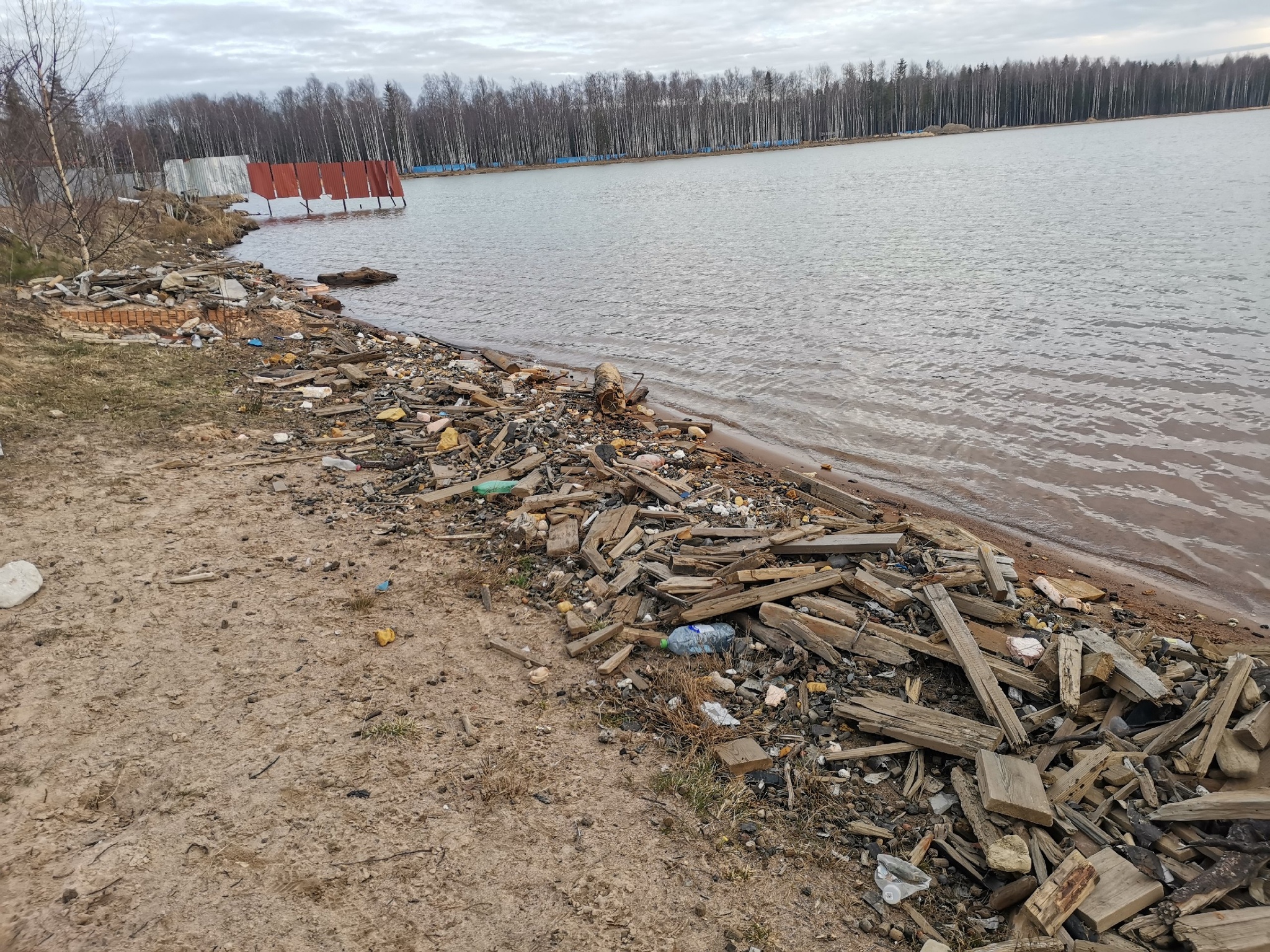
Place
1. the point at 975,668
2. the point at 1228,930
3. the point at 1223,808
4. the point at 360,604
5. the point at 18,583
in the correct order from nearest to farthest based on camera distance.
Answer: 1. the point at 1228,930
2. the point at 1223,808
3. the point at 975,668
4. the point at 18,583
5. the point at 360,604

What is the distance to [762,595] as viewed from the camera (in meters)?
6.16

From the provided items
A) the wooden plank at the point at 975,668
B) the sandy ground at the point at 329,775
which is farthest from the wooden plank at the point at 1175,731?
the sandy ground at the point at 329,775

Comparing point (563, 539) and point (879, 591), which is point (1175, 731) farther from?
point (563, 539)

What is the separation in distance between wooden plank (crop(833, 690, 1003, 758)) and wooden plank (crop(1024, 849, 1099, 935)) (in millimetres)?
886

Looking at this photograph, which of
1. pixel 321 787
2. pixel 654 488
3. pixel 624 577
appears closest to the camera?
pixel 321 787

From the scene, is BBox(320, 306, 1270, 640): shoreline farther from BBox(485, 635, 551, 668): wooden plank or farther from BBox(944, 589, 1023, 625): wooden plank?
BBox(485, 635, 551, 668): wooden plank

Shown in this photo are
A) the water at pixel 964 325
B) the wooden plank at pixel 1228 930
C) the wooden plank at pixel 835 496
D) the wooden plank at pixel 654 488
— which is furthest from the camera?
the water at pixel 964 325

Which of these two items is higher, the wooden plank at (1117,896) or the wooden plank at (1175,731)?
the wooden plank at (1175,731)

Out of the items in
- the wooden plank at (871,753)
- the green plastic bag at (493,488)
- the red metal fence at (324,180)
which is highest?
the red metal fence at (324,180)

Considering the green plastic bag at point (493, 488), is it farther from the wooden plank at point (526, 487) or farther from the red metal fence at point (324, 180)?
the red metal fence at point (324, 180)

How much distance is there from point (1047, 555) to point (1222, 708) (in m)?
4.49

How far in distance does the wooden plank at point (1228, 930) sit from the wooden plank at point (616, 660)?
3.65m

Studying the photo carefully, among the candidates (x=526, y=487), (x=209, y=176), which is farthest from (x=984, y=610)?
(x=209, y=176)

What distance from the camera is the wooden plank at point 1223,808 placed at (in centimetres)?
360
